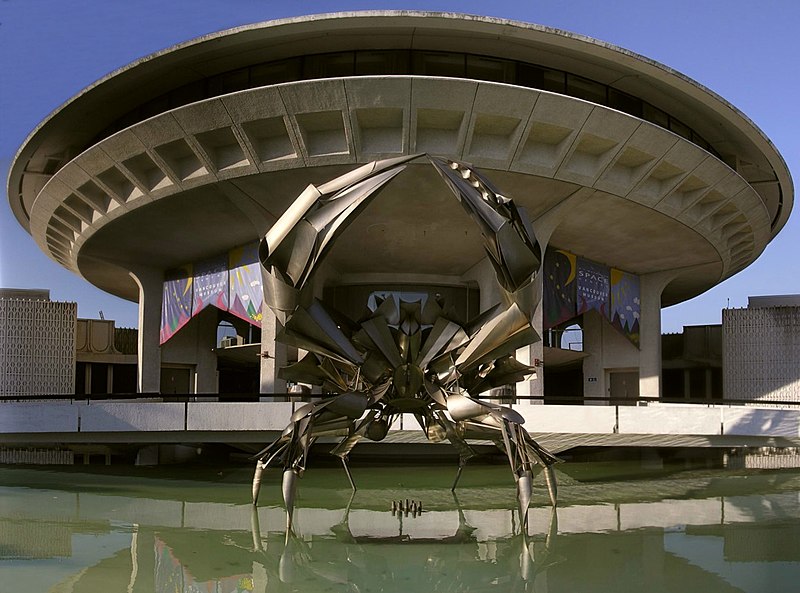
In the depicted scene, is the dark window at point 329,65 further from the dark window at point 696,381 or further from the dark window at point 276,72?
the dark window at point 696,381

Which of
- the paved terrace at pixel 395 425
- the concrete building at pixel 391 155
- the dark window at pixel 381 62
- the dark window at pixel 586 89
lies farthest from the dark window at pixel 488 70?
the paved terrace at pixel 395 425

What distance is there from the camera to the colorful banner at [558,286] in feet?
79.9

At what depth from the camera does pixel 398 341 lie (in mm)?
9492

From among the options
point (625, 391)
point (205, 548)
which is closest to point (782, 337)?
point (625, 391)

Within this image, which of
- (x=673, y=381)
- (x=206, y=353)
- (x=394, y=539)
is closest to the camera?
(x=394, y=539)

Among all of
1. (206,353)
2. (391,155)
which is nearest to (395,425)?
(391,155)

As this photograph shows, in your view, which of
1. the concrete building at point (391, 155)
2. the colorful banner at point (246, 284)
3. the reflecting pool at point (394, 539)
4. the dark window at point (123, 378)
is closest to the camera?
the reflecting pool at point (394, 539)

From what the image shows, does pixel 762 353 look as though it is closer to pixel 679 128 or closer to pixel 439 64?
pixel 679 128

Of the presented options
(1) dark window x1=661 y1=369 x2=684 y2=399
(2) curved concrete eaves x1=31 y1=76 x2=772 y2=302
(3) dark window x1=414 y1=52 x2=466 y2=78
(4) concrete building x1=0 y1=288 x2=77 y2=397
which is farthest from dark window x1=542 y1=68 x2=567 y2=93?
(1) dark window x1=661 y1=369 x2=684 y2=399

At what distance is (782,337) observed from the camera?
96.6 feet

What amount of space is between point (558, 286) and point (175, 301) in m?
12.9

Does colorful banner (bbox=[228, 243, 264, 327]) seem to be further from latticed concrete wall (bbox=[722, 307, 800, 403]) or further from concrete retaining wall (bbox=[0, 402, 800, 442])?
latticed concrete wall (bbox=[722, 307, 800, 403])

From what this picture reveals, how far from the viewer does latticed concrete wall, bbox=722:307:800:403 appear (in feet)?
96.0

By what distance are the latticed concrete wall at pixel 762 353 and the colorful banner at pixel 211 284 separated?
1912cm
